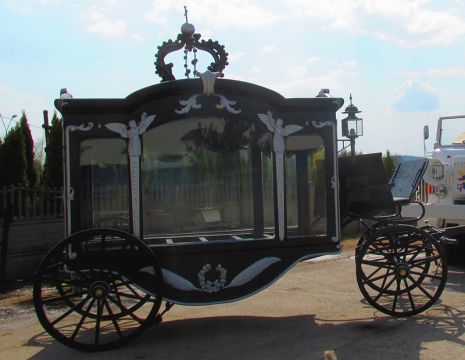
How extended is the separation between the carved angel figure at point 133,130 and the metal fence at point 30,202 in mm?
4582

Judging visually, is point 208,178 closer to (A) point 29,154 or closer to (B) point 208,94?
(B) point 208,94

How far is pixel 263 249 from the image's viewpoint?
555 cm

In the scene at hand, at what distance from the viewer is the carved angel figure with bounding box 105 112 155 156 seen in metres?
5.31

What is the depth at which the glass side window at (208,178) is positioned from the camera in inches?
222

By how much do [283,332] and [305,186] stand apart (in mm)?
1491

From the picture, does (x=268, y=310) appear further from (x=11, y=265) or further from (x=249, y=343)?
(x=11, y=265)

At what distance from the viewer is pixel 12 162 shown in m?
12.1

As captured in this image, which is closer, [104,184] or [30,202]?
[104,184]

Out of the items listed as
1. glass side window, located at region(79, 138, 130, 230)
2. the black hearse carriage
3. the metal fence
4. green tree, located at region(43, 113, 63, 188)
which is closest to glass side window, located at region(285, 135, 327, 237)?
the black hearse carriage

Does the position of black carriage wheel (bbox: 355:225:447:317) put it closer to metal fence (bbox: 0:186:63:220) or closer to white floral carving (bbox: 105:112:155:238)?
white floral carving (bbox: 105:112:155:238)

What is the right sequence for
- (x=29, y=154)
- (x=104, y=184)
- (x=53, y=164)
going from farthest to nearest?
(x=29, y=154)
(x=53, y=164)
(x=104, y=184)

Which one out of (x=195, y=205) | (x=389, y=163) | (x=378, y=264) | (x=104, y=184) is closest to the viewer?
(x=104, y=184)

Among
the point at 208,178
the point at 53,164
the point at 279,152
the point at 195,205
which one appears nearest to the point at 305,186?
the point at 279,152

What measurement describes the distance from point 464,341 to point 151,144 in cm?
340
